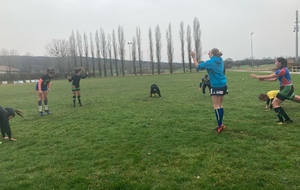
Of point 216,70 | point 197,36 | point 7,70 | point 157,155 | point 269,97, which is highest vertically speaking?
point 197,36

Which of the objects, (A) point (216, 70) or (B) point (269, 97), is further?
(B) point (269, 97)

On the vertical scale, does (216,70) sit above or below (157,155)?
above

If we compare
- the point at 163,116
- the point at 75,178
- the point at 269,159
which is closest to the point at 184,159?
the point at 269,159

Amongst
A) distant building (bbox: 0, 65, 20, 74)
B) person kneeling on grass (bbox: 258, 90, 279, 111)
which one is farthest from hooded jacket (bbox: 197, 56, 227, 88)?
distant building (bbox: 0, 65, 20, 74)

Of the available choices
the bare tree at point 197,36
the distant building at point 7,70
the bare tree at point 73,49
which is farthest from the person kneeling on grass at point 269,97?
the distant building at point 7,70

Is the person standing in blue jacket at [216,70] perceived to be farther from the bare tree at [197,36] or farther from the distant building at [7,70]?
the distant building at [7,70]

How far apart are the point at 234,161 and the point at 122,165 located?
2238 mm

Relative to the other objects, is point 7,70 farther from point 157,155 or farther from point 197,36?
point 157,155

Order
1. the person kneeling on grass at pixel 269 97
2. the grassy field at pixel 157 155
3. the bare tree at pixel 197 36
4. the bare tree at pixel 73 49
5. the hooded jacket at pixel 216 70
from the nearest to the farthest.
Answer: the grassy field at pixel 157 155, the hooded jacket at pixel 216 70, the person kneeling on grass at pixel 269 97, the bare tree at pixel 197 36, the bare tree at pixel 73 49

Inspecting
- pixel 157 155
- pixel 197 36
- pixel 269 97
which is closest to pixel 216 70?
pixel 157 155

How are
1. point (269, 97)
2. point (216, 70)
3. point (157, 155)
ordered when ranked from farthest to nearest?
point (269, 97) → point (216, 70) → point (157, 155)

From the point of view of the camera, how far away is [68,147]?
21.7ft

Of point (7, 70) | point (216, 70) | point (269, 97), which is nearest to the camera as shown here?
point (216, 70)

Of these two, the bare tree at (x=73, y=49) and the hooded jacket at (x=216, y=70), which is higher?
the bare tree at (x=73, y=49)
